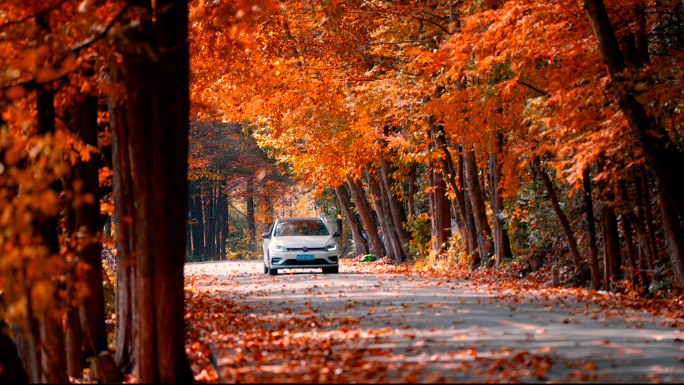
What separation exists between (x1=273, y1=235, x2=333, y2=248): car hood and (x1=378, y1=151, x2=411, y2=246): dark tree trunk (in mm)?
7283

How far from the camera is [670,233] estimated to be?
13758mm

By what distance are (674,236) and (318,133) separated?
1646 centimetres

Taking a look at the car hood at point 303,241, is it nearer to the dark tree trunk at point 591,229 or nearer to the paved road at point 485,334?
the paved road at point 485,334

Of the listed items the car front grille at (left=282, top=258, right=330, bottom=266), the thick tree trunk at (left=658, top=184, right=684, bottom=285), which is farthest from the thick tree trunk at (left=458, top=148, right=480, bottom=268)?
A: the thick tree trunk at (left=658, top=184, right=684, bottom=285)

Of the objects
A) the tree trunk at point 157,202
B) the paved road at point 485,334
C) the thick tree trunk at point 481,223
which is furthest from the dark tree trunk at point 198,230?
the tree trunk at point 157,202

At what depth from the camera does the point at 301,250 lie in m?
23.6

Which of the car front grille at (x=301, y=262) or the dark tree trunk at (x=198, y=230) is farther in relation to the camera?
the dark tree trunk at (x=198, y=230)

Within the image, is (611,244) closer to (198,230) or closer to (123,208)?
(123,208)

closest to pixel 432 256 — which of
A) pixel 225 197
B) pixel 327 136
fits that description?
pixel 327 136

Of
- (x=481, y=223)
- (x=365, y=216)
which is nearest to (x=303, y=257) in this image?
(x=481, y=223)

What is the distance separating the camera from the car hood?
77.8ft

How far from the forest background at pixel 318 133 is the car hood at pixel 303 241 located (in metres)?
3.80

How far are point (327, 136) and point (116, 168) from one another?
785 inches

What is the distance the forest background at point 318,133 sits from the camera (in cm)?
729
